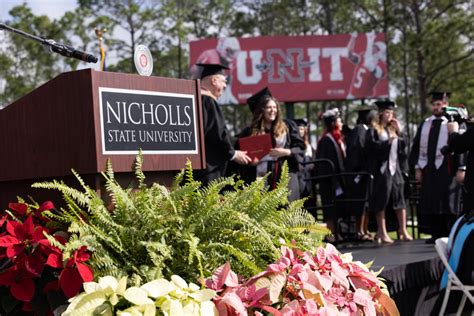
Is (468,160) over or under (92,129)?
under

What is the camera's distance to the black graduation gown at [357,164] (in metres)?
9.17

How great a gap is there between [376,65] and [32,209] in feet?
74.8

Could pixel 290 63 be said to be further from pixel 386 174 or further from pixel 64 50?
pixel 64 50

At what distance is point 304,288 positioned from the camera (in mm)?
1825

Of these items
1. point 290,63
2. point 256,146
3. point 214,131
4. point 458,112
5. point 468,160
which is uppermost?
point 290,63

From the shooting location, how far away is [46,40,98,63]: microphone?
8.23 feet

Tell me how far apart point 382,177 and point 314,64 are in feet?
50.7

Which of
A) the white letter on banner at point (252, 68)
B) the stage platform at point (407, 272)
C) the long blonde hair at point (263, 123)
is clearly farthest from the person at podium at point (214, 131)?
the white letter on banner at point (252, 68)

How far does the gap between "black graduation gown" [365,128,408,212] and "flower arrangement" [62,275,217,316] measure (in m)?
7.50

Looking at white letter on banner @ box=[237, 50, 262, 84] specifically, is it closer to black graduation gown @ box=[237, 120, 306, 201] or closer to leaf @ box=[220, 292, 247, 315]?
black graduation gown @ box=[237, 120, 306, 201]

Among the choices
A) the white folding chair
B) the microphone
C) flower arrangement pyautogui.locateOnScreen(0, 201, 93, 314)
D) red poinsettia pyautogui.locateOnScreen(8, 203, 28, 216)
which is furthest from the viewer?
the white folding chair

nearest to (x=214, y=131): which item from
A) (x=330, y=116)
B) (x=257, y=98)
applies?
(x=257, y=98)

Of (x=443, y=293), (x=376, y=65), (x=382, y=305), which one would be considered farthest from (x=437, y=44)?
(x=382, y=305)

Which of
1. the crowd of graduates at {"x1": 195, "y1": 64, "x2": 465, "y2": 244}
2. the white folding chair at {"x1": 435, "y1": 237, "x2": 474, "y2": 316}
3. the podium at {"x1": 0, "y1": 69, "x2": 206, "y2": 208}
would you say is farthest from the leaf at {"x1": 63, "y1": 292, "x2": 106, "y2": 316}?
the crowd of graduates at {"x1": 195, "y1": 64, "x2": 465, "y2": 244}
